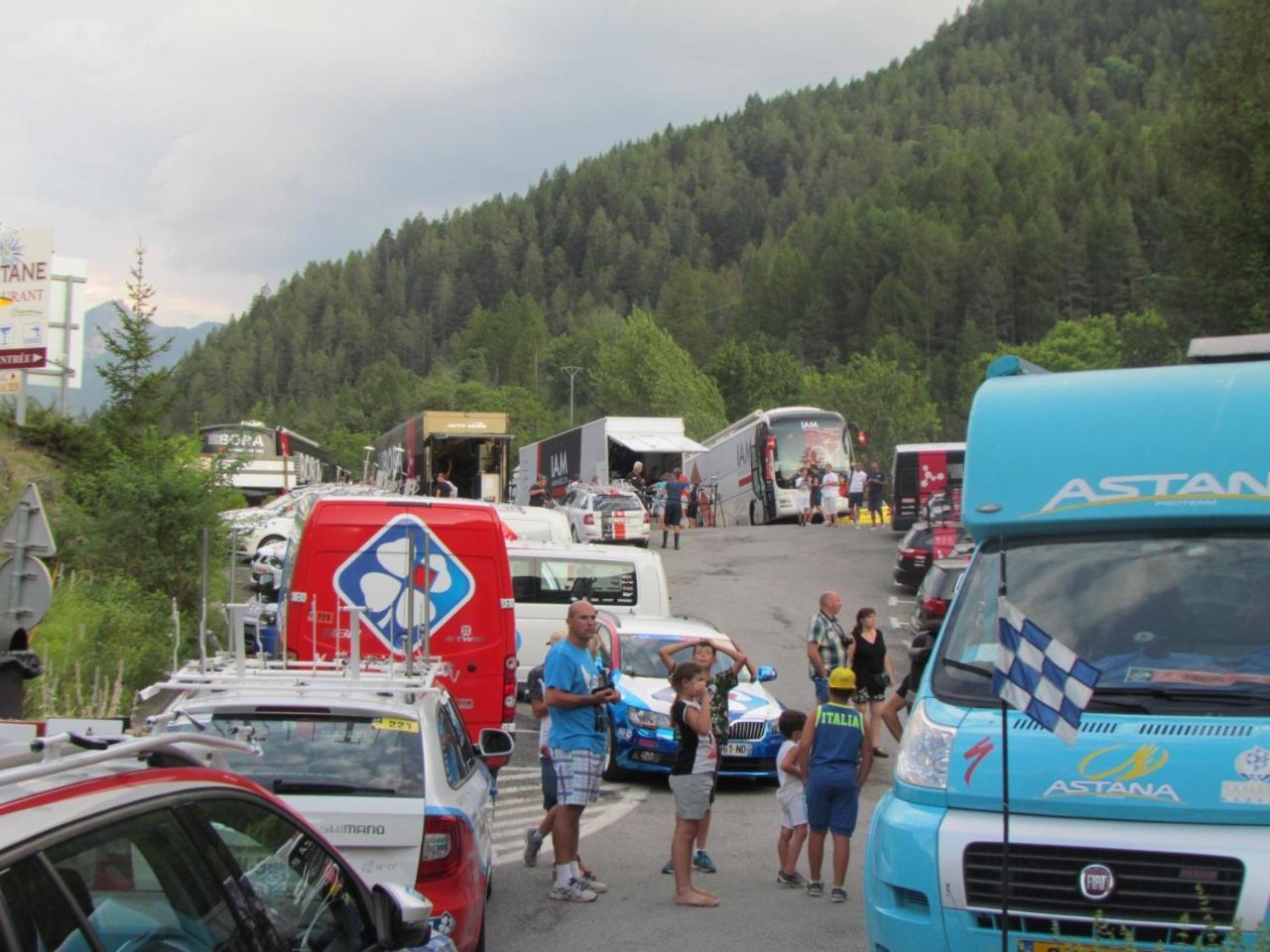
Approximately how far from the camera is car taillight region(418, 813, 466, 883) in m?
6.98

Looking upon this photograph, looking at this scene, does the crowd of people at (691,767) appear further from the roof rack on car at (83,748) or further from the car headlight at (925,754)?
the roof rack on car at (83,748)

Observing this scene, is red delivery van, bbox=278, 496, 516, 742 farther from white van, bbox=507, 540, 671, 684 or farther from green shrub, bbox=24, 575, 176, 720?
white van, bbox=507, 540, 671, 684

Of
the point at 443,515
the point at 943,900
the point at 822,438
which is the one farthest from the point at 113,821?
the point at 822,438

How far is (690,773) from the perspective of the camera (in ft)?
32.8

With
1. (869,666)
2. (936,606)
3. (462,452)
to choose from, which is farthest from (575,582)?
(462,452)

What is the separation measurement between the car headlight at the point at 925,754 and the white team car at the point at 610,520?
3027 cm

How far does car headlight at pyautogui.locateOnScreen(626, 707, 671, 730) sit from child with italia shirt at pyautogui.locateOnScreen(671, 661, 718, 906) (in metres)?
4.60

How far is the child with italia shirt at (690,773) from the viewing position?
9766mm

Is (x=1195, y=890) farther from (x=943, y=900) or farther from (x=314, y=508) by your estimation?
(x=314, y=508)

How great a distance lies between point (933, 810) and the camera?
610 cm

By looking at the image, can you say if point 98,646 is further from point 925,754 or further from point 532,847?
point 925,754

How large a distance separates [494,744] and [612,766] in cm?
654

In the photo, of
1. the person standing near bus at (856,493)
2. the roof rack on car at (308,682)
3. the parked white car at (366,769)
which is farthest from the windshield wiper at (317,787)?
the person standing near bus at (856,493)

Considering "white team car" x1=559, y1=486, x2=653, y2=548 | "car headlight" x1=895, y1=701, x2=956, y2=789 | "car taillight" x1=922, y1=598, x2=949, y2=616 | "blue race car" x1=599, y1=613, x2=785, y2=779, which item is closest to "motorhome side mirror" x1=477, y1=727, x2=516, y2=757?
"car headlight" x1=895, y1=701, x2=956, y2=789
